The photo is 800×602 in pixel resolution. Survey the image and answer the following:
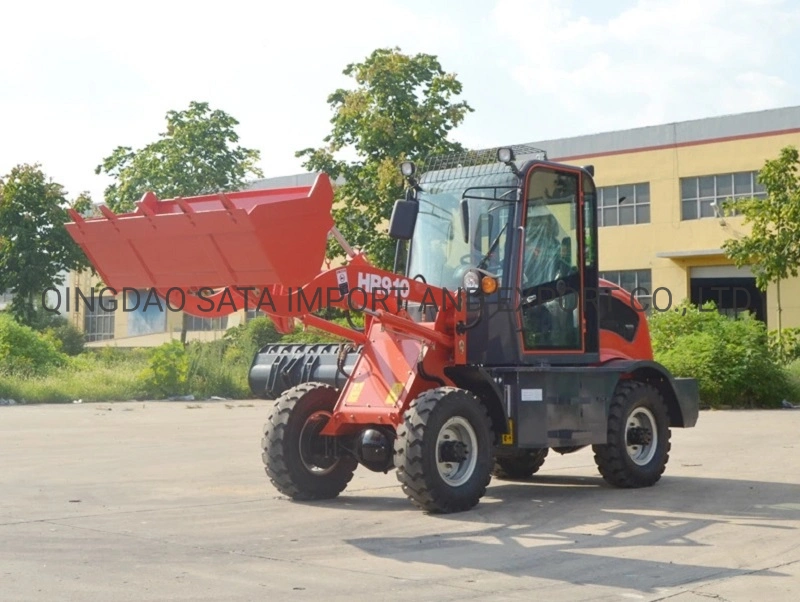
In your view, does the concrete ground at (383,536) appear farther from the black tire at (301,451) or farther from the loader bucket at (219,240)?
the loader bucket at (219,240)

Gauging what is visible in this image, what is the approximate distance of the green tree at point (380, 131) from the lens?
31.2m

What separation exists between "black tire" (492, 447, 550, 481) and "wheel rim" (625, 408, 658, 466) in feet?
3.29

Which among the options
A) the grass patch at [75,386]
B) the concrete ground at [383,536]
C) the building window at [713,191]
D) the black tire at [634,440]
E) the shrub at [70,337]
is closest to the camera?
the concrete ground at [383,536]

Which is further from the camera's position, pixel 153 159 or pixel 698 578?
pixel 153 159

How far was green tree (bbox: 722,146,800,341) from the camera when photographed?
3253cm

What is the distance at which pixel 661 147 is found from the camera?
4219cm

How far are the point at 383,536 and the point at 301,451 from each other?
6.95ft

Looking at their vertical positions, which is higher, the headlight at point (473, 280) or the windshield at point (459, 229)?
the windshield at point (459, 229)

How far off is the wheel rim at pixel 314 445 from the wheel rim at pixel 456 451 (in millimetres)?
1398

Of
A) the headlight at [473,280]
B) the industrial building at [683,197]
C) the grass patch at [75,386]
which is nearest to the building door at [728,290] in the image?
the industrial building at [683,197]

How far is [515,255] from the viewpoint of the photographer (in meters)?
→ 11.4

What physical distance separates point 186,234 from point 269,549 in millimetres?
2471

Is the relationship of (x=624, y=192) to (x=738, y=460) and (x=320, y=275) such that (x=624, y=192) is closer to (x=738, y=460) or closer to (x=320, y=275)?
(x=738, y=460)

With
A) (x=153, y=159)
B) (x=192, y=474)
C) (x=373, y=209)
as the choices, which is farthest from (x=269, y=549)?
(x=153, y=159)
